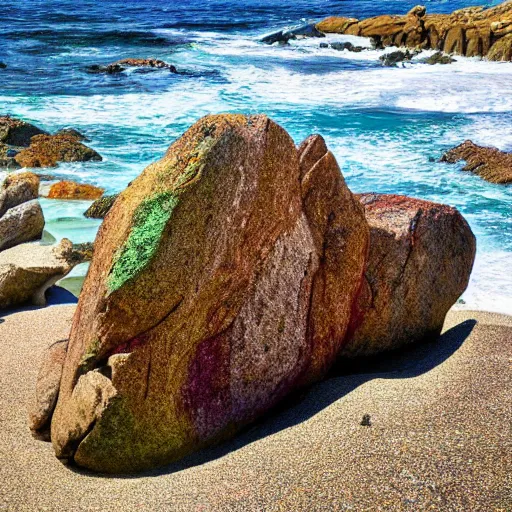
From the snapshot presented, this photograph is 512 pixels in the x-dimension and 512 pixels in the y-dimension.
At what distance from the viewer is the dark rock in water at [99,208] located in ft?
34.7

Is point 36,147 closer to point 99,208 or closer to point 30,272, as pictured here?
point 99,208

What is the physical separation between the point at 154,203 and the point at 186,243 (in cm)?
32

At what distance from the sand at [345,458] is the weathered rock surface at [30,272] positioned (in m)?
2.46

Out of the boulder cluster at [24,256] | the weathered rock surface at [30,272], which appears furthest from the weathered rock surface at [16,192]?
the weathered rock surface at [30,272]

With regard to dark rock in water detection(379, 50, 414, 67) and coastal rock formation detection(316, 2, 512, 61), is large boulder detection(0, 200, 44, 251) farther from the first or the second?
coastal rock formation detection(316, 2, 512, 61)

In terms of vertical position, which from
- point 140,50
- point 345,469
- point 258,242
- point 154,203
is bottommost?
point 140,50

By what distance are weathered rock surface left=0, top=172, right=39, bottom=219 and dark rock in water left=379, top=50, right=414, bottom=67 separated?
1869 cm

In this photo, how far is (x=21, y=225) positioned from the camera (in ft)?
28.8

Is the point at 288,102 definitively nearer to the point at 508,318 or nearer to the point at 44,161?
the point at 44,161

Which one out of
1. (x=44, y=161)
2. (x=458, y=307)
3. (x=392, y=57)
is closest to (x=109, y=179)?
(x=44, y=161)

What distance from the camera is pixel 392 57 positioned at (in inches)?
1069

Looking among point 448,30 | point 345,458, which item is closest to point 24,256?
point 345,458

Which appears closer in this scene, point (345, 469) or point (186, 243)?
point (345, 469)

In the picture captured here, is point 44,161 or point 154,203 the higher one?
point 154,203
